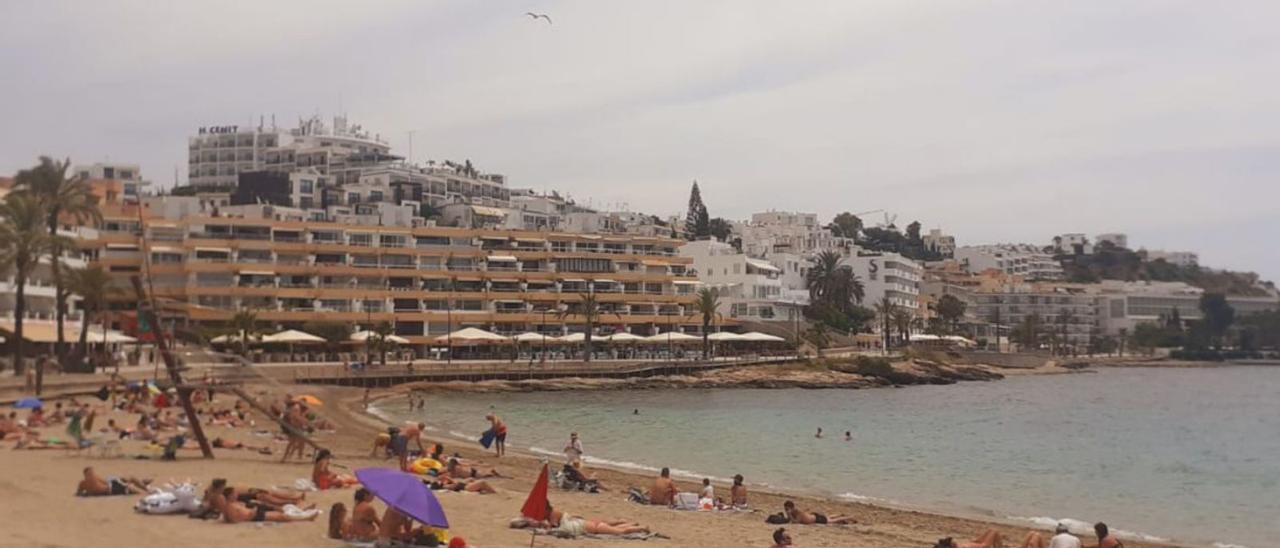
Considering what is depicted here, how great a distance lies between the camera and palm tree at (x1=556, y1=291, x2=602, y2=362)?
284 feet

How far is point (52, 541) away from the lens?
13.4 m

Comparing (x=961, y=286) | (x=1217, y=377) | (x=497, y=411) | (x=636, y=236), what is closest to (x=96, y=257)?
(x=497, y=411)

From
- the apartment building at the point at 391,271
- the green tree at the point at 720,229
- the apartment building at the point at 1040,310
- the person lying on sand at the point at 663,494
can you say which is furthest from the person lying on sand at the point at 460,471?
the apartment building at the point at 1040,310

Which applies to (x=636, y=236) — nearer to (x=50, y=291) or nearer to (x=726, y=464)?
(x=50, y=291)

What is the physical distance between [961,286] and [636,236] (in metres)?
99.8

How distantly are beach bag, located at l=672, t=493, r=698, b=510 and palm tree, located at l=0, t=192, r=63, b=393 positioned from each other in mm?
33776

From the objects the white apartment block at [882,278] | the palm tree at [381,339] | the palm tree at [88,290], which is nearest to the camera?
the palm tree at [88,290]

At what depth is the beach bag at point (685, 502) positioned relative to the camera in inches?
833

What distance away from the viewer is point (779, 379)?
85.0m

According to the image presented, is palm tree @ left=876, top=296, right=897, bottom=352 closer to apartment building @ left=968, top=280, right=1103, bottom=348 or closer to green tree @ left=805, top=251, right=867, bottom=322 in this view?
green tree @ left=805, top=251, right=867, bottom=322

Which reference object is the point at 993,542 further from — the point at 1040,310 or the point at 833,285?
the point at 1040,310

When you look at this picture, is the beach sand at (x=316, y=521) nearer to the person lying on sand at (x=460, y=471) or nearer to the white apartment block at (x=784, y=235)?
the person lying on sand at (x=460, y=471)

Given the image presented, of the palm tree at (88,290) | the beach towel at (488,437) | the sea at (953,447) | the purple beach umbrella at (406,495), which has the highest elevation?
the palm tree at (88,290)

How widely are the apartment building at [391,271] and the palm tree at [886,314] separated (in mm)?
28279
